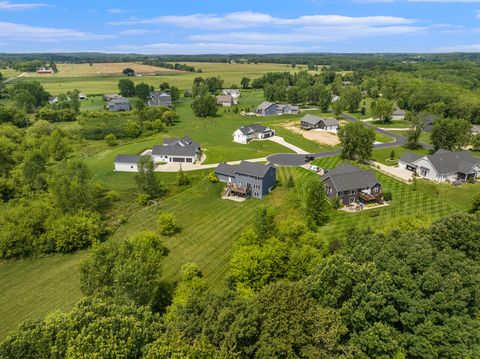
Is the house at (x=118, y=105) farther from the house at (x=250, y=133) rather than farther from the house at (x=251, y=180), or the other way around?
the house at (x=251, y=180)

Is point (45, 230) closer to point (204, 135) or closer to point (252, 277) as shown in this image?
point (252, 277)

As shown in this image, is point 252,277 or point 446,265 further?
point 252,277

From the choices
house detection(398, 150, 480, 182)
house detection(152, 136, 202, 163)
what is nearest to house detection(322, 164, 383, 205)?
house detection(398, 150, 480, 182)

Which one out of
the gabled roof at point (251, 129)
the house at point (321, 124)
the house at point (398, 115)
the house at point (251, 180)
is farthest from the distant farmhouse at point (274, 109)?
the house at point (251, 180)

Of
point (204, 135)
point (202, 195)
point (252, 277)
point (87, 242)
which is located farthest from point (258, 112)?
point (252, 277)

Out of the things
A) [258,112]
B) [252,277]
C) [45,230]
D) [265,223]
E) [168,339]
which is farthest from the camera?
[258,112]

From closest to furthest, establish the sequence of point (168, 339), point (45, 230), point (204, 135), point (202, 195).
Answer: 1. point (168, 339)
2. point (45, 230)
3. point (202, 195)
4. point (204, 135)

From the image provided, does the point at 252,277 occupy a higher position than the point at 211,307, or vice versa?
the point at 211,307

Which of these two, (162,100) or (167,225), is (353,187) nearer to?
(167,225)
